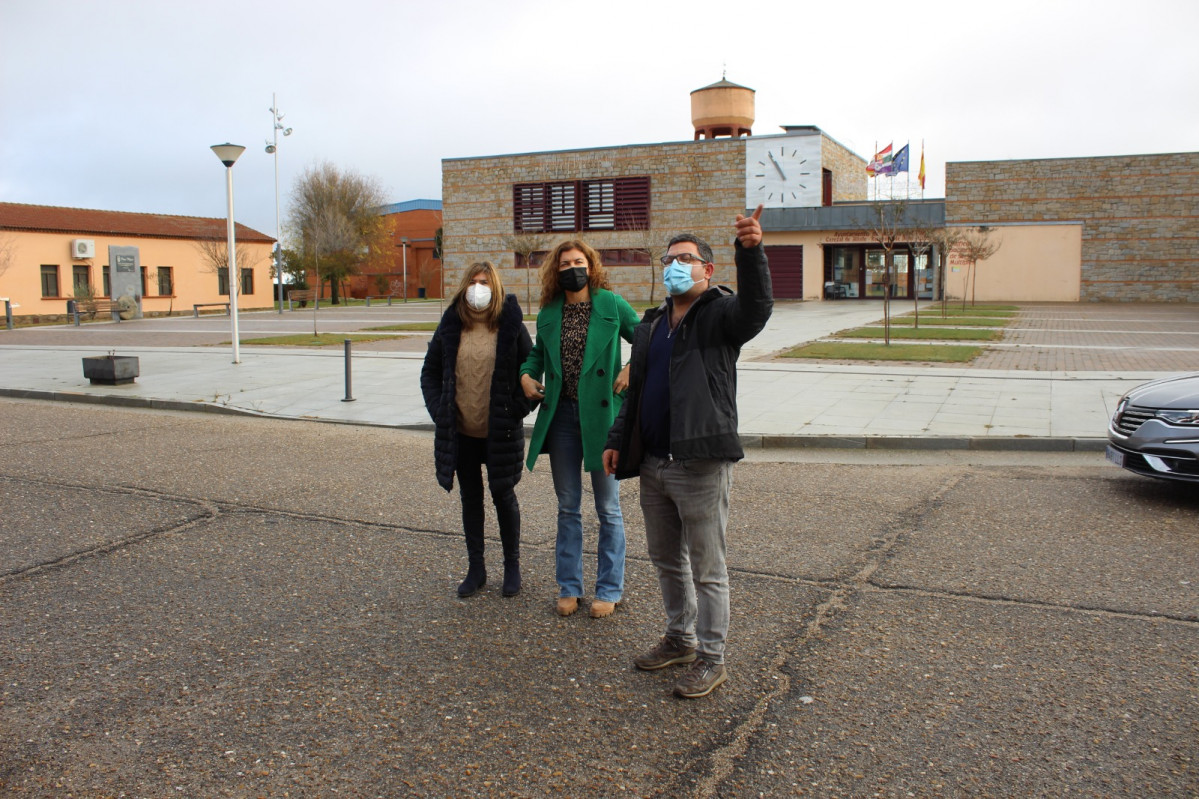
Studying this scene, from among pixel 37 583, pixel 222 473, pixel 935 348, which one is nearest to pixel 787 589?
pixel 37 583

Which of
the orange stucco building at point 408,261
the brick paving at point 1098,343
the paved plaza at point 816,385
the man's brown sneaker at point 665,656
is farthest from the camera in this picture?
the orange stucco building at point 408,261

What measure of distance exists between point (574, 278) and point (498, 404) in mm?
774

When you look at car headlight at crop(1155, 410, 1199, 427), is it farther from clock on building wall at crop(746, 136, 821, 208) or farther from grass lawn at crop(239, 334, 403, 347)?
clock on building wall at crop(746, 136, 821, 208)

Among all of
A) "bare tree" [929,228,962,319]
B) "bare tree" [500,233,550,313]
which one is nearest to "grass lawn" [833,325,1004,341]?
"bare tree" [929,228,962,319]

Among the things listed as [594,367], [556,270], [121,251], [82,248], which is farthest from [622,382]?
[121,251]

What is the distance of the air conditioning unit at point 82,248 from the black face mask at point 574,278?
45.1 meters

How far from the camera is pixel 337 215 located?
5366 cm

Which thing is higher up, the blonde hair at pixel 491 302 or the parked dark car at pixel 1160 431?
the blonde hair at pixel 491 302

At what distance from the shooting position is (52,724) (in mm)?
3518

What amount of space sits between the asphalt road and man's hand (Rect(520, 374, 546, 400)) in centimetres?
110

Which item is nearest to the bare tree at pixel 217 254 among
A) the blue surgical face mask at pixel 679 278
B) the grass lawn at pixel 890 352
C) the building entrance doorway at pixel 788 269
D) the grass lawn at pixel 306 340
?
the grass lawn at pixel 306 340

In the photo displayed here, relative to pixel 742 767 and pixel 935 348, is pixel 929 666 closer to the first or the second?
pixel 742 767

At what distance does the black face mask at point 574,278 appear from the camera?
4508mm

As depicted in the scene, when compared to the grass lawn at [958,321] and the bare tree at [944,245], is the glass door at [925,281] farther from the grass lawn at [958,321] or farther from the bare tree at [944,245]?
the grass lawn at [958,321]
